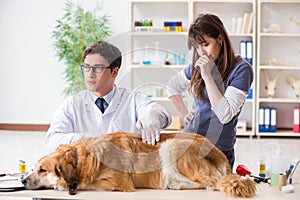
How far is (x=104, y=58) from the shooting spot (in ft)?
7.96

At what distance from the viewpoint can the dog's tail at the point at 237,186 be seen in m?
2.07

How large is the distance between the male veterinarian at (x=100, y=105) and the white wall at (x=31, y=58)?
3.97 m

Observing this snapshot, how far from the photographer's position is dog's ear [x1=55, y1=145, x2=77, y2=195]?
6.82 feet

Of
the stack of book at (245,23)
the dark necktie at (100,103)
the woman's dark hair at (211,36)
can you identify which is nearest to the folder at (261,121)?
the stack of book at (245,23)

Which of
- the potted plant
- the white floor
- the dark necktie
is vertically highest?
the potted plant

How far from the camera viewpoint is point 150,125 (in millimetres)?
2197

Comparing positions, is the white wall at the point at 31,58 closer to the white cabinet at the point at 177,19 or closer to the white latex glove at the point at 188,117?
the white cabinet at the point at 177,19

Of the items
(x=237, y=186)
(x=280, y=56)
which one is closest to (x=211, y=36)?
(x=237, y=186)

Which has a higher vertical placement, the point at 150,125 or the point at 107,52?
the point at 107,52

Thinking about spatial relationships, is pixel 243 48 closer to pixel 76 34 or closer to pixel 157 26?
pixel 157 26

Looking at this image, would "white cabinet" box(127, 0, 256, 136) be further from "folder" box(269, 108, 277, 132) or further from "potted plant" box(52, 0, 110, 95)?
"potted plant" box(52, 0, 110, 95)

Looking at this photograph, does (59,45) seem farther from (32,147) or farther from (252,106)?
(252,106)

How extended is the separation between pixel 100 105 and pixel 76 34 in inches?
149

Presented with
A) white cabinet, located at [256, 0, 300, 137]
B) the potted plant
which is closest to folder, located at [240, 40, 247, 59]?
white cabinet, located at [256, 0, 300, 137]
